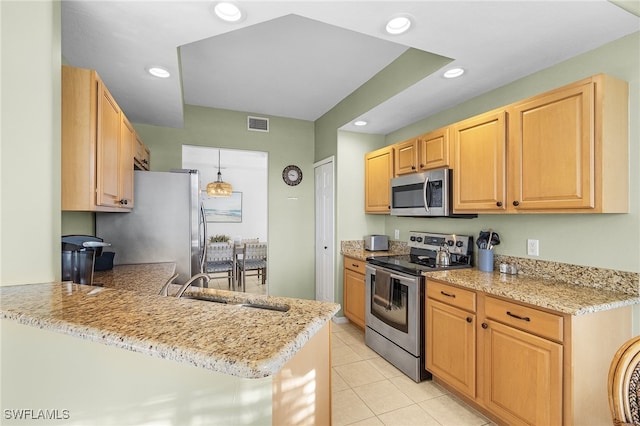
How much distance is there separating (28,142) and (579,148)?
2.77 meters

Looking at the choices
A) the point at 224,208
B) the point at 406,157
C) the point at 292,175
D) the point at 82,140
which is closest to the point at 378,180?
the point at 406,157

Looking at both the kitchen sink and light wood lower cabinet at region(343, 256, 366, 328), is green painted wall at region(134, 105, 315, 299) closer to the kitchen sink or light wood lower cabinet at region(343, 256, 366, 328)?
light wood lower cabinet at region(343, 256, 366, 328)

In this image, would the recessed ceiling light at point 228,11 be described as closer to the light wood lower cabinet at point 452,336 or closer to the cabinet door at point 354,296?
the light wood lower cabinet at point 452,336

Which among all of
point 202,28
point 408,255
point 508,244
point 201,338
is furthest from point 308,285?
point 201,338

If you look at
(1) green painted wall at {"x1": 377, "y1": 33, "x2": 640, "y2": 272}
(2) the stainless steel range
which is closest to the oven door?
(2) the stainless steel range

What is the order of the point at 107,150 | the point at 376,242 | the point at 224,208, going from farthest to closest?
1. the point at 224,208
2. the point at 376,242
3. the point at 107,150

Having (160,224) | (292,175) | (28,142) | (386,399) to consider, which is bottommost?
(386,399)

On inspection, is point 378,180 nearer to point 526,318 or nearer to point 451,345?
point 451,345

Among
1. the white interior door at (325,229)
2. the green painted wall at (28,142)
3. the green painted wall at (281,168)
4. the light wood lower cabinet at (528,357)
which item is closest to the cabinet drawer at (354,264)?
the white interior door at (325,229)

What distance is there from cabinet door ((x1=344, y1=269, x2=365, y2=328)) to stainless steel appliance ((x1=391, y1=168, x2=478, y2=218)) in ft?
2.94

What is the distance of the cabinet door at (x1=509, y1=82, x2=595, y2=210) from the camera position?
1675 mm

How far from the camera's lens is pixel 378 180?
357 centimetres

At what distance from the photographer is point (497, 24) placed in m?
1.69

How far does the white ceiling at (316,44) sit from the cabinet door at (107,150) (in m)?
0.40
